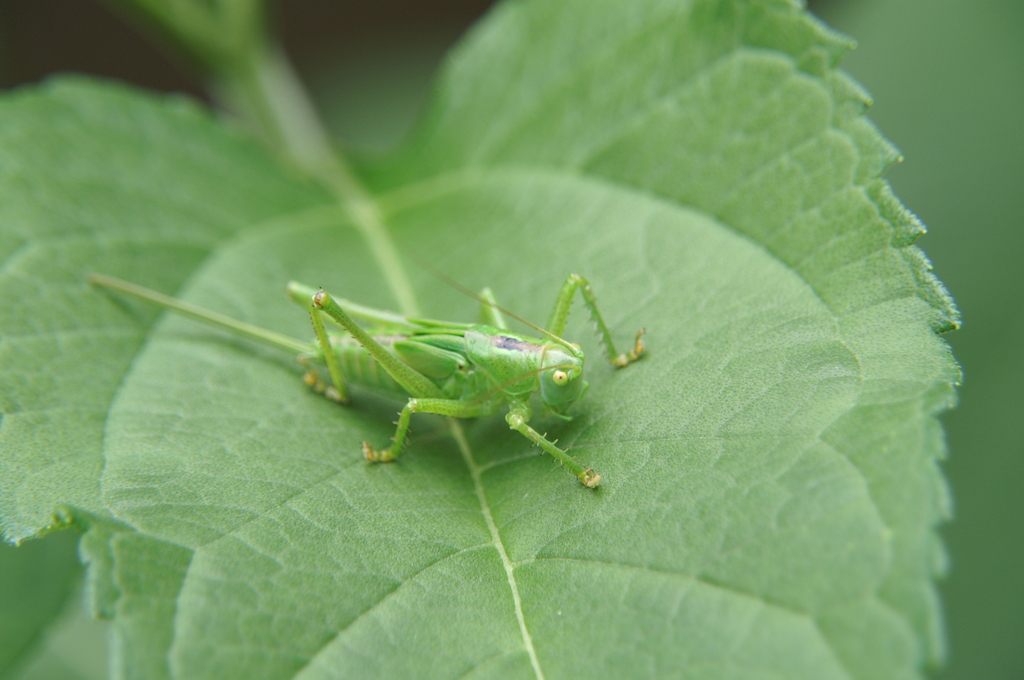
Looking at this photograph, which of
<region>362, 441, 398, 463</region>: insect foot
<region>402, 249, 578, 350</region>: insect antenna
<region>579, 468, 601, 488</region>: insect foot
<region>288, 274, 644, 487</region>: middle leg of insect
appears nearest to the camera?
<region>579, 468, 601, 488</region>: insect foot

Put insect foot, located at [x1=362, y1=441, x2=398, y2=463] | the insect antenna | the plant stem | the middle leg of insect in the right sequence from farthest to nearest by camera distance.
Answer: the plant stem, the insect antenna, the middle leg of insect, insect foot, located at [x1=362, y1=441, x2=398, y2=463]

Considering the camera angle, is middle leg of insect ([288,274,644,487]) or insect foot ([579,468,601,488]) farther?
middle leg of insect ([288,274,644,487])

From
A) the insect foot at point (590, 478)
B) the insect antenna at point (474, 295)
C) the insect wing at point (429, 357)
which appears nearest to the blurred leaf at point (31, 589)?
the insect wing at point (429, 357)

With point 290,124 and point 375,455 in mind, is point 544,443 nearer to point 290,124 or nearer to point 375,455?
point 375,455

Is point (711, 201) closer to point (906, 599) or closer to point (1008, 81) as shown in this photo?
point (906, 599)

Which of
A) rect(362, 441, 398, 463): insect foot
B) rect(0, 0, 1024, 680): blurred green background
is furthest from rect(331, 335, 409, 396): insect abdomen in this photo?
rect(0, 0, 1024, 680): blurred green background

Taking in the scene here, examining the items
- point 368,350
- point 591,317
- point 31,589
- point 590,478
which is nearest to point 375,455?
point 368,350

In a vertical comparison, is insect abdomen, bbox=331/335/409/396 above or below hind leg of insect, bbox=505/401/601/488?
above

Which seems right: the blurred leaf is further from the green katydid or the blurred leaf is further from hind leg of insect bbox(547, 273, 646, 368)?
hind leg of insect bbox(547, 273, 646, 368)
